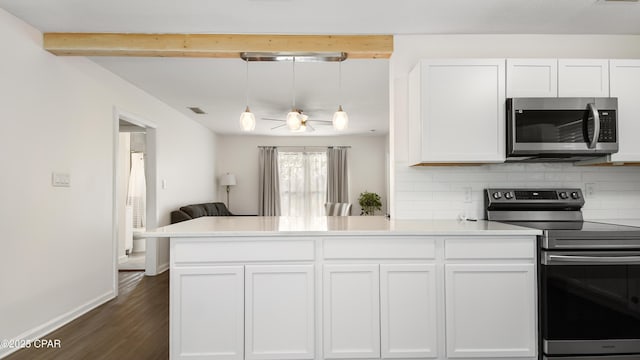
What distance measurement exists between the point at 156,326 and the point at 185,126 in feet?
Result: 12.3

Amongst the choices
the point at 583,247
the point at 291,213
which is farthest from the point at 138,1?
the point at 291,213

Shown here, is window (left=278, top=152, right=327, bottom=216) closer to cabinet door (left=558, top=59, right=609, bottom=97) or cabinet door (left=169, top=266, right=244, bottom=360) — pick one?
cabinet door (left=558, top=59, right=609, bottom=97)

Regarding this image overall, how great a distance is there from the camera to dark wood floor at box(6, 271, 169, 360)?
8.59ft

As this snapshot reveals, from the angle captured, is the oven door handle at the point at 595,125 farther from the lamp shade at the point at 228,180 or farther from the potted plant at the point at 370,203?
the lamp shade at the point at 228,180

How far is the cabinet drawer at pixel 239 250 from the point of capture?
2.24 metres

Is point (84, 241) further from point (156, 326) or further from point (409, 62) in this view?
point (409, 62)

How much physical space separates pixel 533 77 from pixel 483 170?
730 mm

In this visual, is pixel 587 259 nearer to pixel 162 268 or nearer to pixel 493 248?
pixel 493 248

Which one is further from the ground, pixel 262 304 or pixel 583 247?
pixel 583 247

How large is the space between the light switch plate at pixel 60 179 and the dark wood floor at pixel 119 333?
1134 mm

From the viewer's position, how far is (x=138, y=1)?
2.51 meters

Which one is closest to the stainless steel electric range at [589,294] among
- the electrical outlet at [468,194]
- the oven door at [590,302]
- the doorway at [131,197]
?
the oven door at [590,302]

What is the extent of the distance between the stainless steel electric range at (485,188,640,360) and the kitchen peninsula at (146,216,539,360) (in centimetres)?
9

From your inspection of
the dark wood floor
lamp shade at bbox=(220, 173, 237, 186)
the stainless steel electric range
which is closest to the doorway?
lamp shade at bbox=(220, 173, 237, 186)
